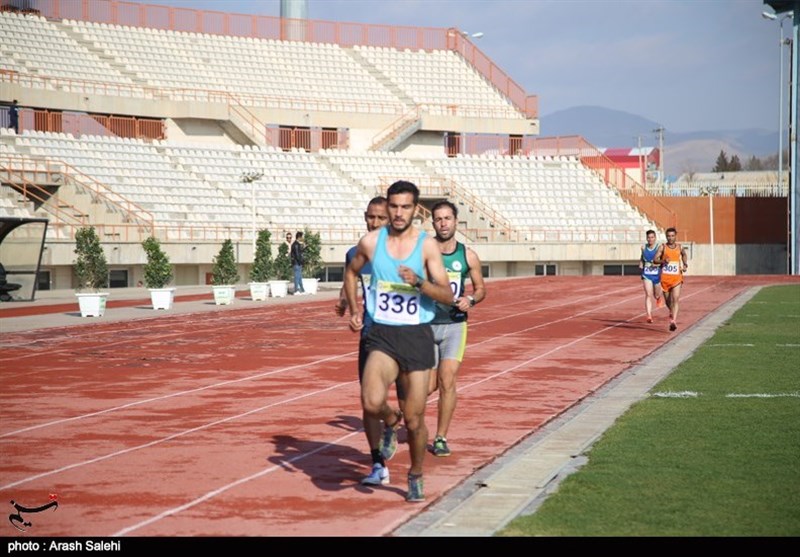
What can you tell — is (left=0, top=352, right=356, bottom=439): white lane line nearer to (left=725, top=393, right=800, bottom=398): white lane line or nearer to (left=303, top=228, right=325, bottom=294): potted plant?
(left=725, top=393, right=800, bottom=398): white lane line

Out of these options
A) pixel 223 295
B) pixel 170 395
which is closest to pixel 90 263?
pixel 223 295

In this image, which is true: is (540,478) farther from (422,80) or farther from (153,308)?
(422,80)

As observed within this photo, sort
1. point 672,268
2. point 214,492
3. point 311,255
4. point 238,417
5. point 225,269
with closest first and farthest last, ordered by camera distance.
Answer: point 214,492 → point 238,417 → point 672,268 → point 225,269 → point 311,255

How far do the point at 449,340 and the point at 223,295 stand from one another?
22709 millimetres

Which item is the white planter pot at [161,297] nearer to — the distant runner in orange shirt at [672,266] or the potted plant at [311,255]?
the potted plant at [311,255]

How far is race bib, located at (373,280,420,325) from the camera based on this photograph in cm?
838

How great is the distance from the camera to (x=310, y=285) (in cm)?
3850

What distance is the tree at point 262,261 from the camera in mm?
37562

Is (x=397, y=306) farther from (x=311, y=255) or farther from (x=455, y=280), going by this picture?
(x=311, y=255)

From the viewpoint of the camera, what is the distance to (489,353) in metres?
20.2

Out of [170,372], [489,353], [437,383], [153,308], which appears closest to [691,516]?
[437,383]

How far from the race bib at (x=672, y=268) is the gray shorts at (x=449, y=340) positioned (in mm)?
14218

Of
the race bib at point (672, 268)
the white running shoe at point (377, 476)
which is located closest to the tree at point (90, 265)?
the race bib at point (672, 268)

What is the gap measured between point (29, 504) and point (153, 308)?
22.8m
